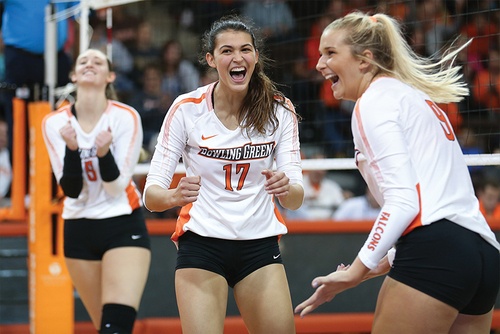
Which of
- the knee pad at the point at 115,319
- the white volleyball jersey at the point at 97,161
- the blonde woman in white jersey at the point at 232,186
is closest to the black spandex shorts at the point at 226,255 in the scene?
the blonde woman in white jersey at the point at 232,186

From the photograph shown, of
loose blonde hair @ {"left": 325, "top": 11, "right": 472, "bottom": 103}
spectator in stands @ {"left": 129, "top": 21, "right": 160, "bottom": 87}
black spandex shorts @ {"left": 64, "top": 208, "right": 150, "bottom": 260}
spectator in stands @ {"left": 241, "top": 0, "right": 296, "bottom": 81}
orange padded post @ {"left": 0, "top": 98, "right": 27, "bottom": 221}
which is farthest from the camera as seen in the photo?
spectator in stands @ {"left": 129, "top": 21, "right": 160, "bottom": 87}

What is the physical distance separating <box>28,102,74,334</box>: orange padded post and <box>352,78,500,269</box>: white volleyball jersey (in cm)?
383

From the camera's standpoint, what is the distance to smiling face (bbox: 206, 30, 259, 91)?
3.92 m

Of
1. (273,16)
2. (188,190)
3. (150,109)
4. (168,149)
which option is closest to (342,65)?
(188,190)

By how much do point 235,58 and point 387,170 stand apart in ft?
3.91

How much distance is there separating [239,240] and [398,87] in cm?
115

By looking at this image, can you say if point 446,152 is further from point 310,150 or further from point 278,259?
point 310,150

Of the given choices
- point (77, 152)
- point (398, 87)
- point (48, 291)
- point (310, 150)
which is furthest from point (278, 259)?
point (310, 150)

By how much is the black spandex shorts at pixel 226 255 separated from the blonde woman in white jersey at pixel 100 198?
1.32m

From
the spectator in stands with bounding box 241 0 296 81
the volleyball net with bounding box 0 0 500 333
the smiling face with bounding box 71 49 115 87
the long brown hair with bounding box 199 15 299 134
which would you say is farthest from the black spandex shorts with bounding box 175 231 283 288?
the spectator in stands with bounding box 241 0 296 81

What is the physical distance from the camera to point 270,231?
3967 mm

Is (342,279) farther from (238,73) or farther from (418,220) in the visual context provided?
(238,73)

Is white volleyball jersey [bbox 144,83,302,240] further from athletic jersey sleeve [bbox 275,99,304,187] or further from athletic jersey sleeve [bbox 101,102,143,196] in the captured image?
athletic jersey sleeve [bbox 101,102,143,196]

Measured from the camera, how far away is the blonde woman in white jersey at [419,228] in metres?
2.99
